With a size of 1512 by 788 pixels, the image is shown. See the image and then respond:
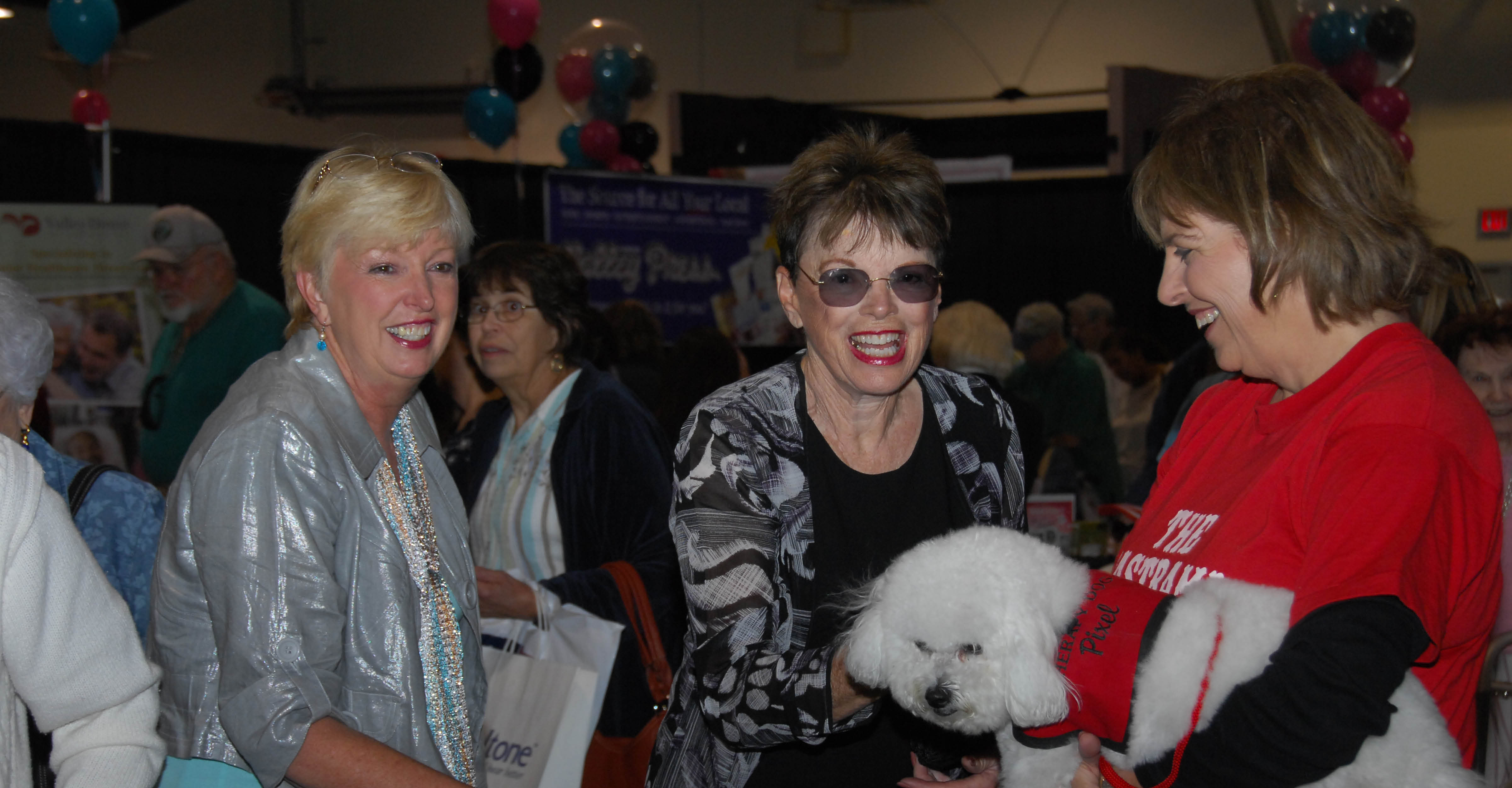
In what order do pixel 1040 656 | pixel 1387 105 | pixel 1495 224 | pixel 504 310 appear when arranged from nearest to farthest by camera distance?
1. pixel 1040 656
2. pixel 504 310
3. pixel 1387 105
4. pixel 1495 224

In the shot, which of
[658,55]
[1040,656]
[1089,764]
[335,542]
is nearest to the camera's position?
[1040,656]

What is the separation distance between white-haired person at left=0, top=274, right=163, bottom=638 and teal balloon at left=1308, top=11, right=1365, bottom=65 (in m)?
7.35

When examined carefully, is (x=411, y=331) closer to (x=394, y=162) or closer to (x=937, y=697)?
(x=394, y=162)

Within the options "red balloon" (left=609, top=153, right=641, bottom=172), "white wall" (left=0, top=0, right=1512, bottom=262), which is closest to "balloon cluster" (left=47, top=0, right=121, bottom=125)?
"red balloon" (left=609, top=153, right=641, bottom=172)

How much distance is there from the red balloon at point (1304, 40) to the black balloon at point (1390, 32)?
12.2 inches

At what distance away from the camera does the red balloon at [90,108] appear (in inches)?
293

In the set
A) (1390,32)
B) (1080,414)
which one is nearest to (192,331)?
(1080,414)

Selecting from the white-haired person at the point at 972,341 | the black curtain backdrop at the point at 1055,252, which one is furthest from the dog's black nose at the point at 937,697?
the black curtain backdrop at the point at 1055,252

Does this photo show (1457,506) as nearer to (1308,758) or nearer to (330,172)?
(1308,758)

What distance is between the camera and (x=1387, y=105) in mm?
7633

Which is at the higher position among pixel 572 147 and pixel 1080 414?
pixel 572 147

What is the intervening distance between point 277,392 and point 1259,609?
1.38m

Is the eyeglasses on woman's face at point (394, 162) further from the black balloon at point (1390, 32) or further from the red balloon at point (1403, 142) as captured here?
the red balloon at point (1403, 142)

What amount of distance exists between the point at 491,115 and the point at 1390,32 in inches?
230
